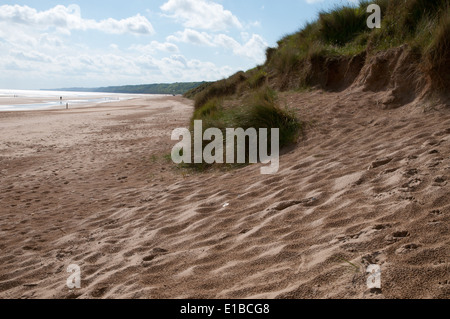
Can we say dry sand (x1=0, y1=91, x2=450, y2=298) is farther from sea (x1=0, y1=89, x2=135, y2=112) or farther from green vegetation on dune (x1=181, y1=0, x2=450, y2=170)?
sea (x1=0, y1=89, x2=135, y2=112)

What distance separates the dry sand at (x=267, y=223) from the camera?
251 cm

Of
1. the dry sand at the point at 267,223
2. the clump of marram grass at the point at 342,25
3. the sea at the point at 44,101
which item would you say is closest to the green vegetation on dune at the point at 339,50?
the clump of marram grass at the point at 342,25

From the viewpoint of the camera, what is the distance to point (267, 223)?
3.54m

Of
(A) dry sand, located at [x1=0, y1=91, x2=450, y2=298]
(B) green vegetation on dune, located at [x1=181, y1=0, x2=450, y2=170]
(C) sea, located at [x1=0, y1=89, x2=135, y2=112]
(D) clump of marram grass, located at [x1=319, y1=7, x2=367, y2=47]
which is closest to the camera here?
(A) dry sand, located at [x1=0, y1=91, x2=450, y2=298]

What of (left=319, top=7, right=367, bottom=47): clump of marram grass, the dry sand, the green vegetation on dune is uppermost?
(left=319, top=7, right=367, bottom=47): clump of marram grass

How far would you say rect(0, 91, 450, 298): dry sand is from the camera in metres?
2.51

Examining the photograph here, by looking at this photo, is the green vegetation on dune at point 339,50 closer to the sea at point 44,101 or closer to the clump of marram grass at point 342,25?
the clump of marram grass at point 342,25

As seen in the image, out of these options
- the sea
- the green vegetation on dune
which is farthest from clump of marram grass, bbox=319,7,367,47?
the sea

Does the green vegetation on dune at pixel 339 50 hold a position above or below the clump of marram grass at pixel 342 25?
below

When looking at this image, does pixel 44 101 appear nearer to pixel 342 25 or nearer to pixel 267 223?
pixel 342 25

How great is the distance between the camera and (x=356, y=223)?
3.05 metres

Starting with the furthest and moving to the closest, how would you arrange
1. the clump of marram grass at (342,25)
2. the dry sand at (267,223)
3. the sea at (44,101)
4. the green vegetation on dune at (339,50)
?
the sea at (44,101) → the clump of marram grass at (342,25) → the green vegetation on dune at (339,50) → the dry sand at (267,223)
